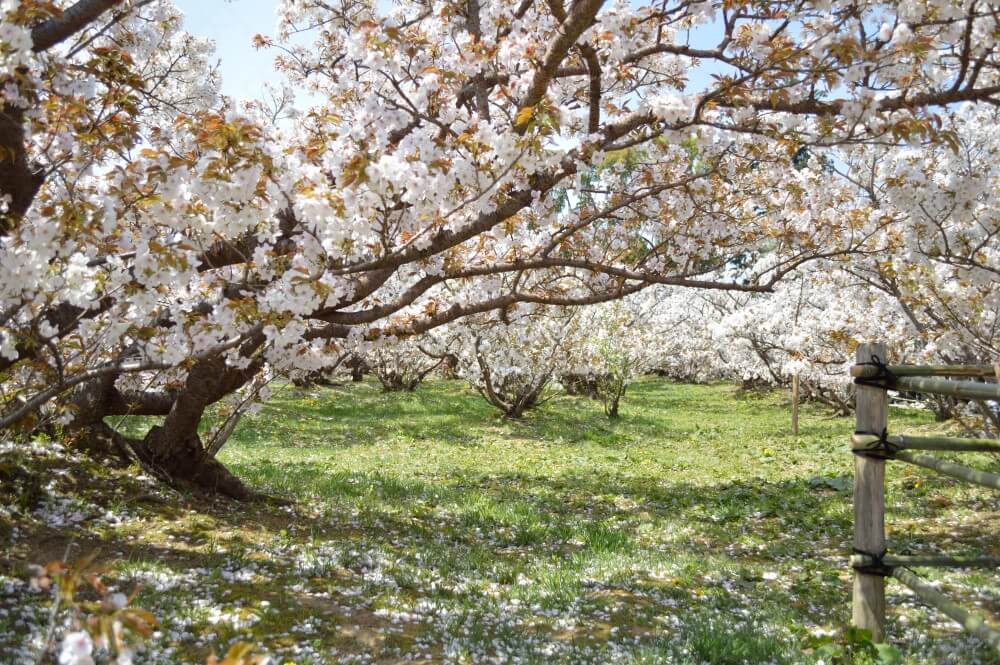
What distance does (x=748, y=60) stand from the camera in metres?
5.95

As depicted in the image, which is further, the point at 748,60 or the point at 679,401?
the point at 679,401

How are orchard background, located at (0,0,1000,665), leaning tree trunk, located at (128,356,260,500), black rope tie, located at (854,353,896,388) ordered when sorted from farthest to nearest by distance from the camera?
leaning tree trunk, located at (128,356,260,500) → orchard background, located at (0,0,1000,665) → black rope tie, located at (854,353,896,388)

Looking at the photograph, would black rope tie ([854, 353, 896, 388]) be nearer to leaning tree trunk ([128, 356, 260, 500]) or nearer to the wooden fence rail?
the wooden fence rail

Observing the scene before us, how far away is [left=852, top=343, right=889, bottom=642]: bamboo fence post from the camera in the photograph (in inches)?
152

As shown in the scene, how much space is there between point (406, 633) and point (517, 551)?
266 cm

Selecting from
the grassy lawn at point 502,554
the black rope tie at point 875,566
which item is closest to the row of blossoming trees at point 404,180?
the grassy lawn at point 502,554

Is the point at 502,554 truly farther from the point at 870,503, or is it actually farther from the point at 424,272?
the point at 870,503

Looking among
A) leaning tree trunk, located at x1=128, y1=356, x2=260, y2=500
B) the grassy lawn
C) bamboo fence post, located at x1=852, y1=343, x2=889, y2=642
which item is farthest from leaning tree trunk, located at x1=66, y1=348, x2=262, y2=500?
bamboo fence post, located at x1=852, y1=343, x2=889, y2=642

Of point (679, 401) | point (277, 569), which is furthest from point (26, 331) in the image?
point (679, 401)

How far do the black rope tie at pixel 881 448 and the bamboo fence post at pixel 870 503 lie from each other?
0.02m

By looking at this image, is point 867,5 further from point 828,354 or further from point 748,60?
point 828,354

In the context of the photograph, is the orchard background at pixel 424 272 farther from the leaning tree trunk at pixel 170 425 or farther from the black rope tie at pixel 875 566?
the black rope tie at pixel 875 566

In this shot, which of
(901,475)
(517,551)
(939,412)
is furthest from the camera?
(939,412)

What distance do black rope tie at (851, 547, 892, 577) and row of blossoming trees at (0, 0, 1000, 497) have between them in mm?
2936
